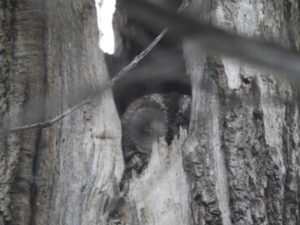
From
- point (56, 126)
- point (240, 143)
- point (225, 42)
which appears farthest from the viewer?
point (56, 126)

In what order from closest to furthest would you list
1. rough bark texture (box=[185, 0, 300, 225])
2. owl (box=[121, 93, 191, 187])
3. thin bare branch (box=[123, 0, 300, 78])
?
thin bare branch (box=[123, 0, 300, 78]) → rough bark texture (box=[185, 0, 300, 225]) → owl (box=[121, 93, 191, 187])

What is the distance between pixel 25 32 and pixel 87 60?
17 cm

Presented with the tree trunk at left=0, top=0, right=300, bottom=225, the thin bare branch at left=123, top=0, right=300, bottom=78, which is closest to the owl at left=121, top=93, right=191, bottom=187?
the tree trunk at left=0, top=0, right=300, bottom=225

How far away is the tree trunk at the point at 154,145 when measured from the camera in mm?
1414

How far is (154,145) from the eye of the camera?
155 centimetres

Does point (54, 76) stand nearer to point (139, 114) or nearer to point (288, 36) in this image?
point (139, 114)

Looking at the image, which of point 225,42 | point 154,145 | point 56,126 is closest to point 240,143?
point 154,145

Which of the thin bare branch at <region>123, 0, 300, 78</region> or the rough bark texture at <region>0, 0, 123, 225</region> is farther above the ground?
the rough bark texture at <region>0, 0, 123, 225</region>

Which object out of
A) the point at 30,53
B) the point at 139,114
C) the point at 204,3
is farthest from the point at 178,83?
the point at 30,53

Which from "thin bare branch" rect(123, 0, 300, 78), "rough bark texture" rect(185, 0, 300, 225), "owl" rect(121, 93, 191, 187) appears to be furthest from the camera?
"owl" rect(121, 93, 191, 187)

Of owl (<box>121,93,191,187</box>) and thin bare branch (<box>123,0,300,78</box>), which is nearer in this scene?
thin bare branch (<box>123,0,300,78</box>)

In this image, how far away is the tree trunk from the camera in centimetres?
141

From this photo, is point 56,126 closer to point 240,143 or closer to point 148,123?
point 148,123

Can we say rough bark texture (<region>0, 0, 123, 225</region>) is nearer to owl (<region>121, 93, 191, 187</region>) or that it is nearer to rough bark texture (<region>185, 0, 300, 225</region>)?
owl (<region>121, 93, 191, 187</region>)
